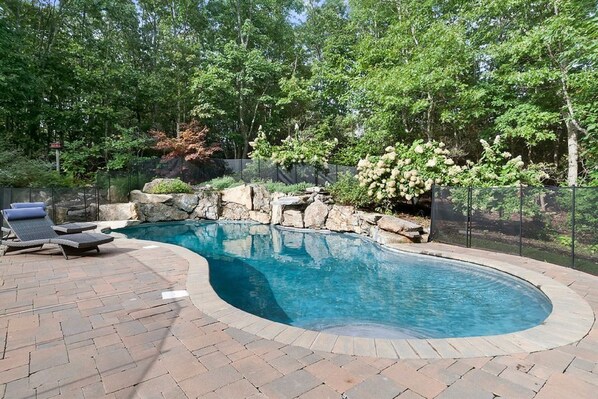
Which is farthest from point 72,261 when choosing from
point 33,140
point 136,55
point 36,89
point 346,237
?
point 136,55

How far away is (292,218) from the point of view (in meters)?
11.2

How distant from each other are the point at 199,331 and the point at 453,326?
314 centimetres

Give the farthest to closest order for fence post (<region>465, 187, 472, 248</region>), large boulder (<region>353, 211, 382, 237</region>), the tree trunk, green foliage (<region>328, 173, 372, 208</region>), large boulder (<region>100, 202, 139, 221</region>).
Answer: large boulder (<region>100, 202, 139, 221</region>), green foliage (<region>328, 173, 372, 208</region>), large boulder (<region>353, 211, 382, 237</region>), the tree trunk, fence post (<region>465, 187, 472, 248</region>)

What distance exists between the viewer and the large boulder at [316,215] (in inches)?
413

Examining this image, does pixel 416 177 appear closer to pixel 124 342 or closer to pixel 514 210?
pixel 514 210

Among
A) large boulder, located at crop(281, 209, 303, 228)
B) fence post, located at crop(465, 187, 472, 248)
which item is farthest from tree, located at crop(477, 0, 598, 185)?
large boulder, located at crop(281, 209, 303, 228)

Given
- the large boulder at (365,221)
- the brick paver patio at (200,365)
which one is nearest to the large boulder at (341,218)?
the large boulder at (365,221)

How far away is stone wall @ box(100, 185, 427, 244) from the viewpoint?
910cm

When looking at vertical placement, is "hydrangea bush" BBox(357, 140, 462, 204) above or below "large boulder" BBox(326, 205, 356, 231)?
above

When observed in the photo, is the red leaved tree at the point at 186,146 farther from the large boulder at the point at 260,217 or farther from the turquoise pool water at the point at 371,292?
the turquoise pool water at the point at 371,292

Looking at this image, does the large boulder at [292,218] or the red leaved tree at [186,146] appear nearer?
the large boulder at [292,218]

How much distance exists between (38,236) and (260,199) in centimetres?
757

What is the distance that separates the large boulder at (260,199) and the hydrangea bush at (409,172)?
4355 mm

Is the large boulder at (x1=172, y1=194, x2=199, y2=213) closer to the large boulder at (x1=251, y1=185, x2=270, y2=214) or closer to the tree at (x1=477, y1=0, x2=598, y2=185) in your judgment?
the large boulder at (x1=251, y1=185, x2=270, y2=214)
